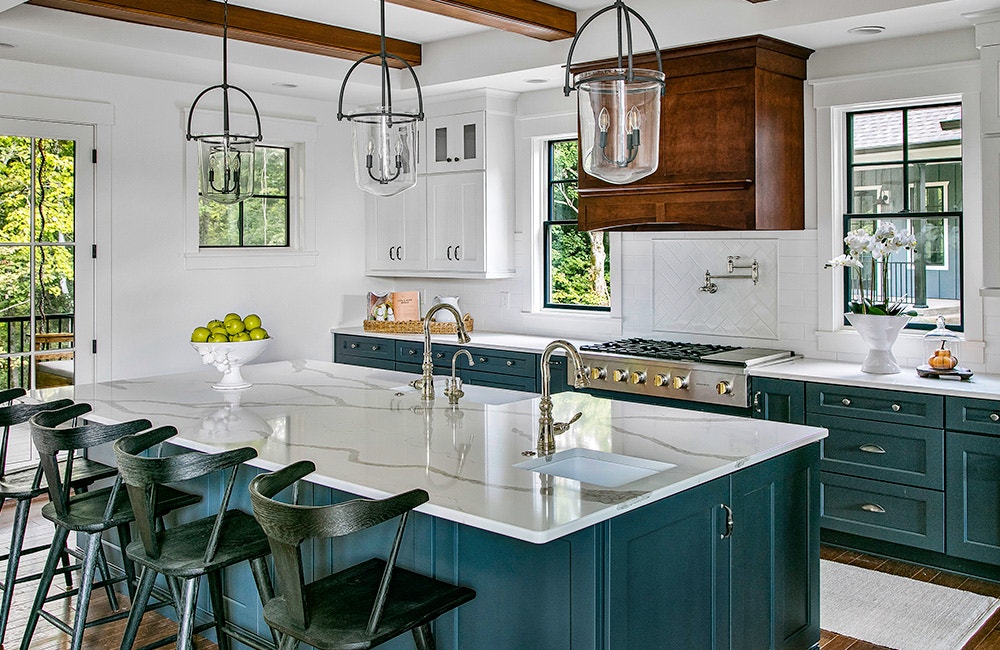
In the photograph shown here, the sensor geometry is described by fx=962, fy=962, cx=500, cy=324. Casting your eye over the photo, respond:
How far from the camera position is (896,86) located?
202 inches

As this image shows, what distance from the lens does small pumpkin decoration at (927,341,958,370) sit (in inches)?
188

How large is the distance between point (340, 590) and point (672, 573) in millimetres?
944

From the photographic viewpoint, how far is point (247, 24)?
537 centimetres

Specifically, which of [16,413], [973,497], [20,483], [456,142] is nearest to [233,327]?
[16,413]

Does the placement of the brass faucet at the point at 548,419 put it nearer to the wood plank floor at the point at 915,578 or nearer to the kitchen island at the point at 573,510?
the kitchen island at the point at 573,510

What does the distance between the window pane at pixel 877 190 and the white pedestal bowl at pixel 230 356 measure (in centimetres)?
335

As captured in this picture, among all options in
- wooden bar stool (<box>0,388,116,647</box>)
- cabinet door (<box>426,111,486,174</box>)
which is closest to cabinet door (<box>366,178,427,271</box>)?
cabinet door (<box>426,111,486,174</box>)

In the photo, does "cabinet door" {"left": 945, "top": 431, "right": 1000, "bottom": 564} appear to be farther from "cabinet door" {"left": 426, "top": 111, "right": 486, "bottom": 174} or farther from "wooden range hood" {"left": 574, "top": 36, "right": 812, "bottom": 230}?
"cabinet door" {"left": 426, "top": 111, "right": 486, "bottom": 174}

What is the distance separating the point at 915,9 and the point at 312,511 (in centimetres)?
374

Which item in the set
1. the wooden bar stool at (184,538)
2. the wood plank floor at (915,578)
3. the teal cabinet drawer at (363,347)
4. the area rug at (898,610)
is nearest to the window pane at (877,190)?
the wood plank floor at (915,578)

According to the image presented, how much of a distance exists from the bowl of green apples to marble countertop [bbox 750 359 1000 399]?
257 centimetres

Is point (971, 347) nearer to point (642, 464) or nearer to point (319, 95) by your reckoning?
point (642, 464)

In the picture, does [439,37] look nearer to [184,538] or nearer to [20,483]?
[20,483]

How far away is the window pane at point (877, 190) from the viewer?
209 inches
